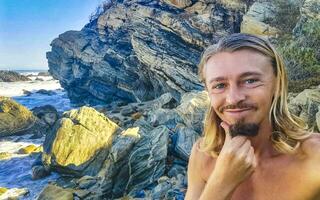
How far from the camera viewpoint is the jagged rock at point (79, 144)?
12.3 meters

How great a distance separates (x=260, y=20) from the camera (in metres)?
16.2

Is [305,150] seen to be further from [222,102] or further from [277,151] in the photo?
[222,102]

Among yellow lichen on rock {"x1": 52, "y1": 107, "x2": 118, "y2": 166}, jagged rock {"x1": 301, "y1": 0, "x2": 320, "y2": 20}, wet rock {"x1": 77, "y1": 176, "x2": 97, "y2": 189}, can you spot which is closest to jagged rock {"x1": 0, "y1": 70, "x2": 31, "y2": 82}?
yellow lichen on rock {"x1": 52, "y1": 107, "x2": 118, "y2": 166}

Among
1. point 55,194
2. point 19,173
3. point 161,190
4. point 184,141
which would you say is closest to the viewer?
point 161,190

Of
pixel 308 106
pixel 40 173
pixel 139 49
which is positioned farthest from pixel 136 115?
pixel 308 106

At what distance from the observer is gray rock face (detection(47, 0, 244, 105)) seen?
1939 centimetres

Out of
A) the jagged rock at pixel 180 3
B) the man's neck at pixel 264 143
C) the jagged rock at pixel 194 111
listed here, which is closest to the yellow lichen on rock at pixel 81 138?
the jagged rock at pixel 194 111

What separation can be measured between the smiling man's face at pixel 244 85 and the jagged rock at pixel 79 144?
35.1 feet

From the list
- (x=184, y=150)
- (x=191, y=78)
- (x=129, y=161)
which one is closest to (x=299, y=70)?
(x=184, y=150)

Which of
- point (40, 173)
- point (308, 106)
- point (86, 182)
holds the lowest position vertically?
point (40, 173)

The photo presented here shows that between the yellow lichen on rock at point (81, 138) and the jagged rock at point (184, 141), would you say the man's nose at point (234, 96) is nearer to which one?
the jagged rock at point (184, 141)

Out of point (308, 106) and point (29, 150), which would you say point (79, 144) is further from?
point (308, 106)

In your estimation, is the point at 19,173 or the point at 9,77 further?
the point at 9,77

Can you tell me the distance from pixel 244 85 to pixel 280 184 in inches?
21.2
